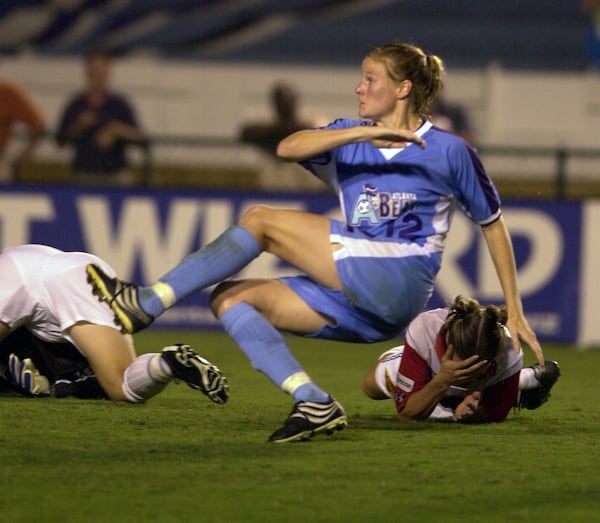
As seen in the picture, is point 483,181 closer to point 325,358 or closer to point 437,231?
point 437,231

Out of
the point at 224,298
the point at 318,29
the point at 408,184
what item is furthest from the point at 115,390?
the point at 318,29

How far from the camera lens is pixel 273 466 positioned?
4773 mm

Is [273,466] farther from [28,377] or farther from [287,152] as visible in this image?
[28,377]

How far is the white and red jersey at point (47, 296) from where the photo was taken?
625cm

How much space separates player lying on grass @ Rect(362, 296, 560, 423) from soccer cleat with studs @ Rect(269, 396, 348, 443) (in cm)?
61

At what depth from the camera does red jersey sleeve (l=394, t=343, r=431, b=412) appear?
19.4 feet

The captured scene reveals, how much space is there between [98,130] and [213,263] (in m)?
7.25

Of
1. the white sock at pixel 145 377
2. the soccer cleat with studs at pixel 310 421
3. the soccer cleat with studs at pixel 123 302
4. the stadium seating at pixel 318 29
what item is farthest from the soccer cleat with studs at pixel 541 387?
the stadium seating at pixel 318 29

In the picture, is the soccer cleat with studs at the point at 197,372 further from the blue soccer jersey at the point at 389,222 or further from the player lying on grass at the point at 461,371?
the player lying on grass at the point at 461,371

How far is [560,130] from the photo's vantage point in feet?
60.1

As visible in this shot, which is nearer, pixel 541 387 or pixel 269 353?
pixel 269 353

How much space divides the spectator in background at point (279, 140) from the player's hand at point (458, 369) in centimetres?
509

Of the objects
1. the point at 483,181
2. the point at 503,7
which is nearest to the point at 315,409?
the point at 483,181

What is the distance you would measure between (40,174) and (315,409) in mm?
6591
